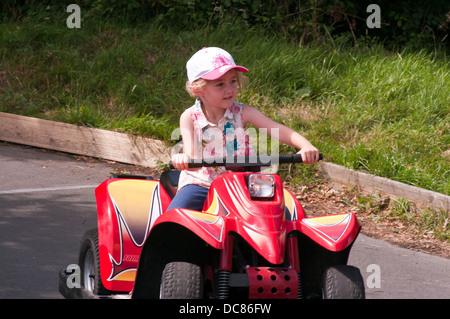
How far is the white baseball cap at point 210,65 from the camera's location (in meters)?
3.51

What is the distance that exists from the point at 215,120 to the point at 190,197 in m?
0.55

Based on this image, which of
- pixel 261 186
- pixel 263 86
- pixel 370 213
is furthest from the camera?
pixel 263 86

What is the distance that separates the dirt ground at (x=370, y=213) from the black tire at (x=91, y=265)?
2.56 meters

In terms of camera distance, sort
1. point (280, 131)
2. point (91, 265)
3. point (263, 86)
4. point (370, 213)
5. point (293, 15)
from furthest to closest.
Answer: point (293, 15) < point (263, 86) < point (370, 213) < point (91, 265) < point (280, 131)

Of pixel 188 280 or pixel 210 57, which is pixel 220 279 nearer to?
pixel 188 280

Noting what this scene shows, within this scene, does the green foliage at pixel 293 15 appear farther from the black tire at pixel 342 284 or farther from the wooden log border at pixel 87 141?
Result: the black tire at pixel 342 284

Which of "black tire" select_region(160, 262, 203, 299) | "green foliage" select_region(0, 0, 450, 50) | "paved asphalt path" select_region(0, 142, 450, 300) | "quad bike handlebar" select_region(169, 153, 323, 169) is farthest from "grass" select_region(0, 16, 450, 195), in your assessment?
"black tire" select_region(160, 262, 203, 299)

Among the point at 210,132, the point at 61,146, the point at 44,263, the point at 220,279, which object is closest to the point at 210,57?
the point at 210,132

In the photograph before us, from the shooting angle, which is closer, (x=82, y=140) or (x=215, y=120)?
(x=215, y=120)

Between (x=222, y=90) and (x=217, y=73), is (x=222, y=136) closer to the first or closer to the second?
(x=222, y=90)

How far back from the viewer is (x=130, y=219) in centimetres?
360

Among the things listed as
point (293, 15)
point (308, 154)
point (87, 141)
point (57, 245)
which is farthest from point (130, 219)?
point (293, 15)

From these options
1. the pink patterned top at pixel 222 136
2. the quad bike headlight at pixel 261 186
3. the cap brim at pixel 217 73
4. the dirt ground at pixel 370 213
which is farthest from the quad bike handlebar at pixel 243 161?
the dirt ground at pixel 370 213

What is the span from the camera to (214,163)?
10.3 feet
